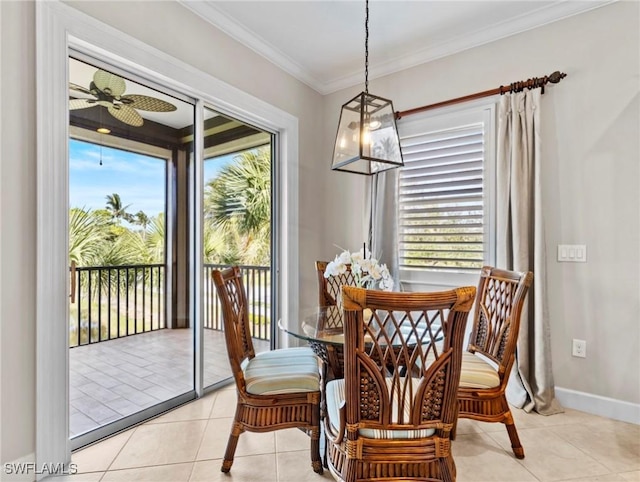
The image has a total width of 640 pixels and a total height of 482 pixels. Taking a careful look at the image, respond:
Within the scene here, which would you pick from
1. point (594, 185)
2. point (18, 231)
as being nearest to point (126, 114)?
point (18, 231)

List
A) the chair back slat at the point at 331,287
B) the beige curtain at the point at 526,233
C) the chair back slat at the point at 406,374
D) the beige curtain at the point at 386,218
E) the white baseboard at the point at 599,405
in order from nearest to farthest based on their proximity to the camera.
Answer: the chair back slat at the point at 406,374 → the white baseboard at the point at 599,405 → the beige curtain at the point at 526,233 → the chair back slat at the point at 331,287 → the beige curtain at the point at 386,218

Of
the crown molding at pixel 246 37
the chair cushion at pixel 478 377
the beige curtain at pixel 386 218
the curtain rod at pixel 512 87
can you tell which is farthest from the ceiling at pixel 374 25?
the chair cushion at pixel 478 377

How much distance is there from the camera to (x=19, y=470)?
1.66 m

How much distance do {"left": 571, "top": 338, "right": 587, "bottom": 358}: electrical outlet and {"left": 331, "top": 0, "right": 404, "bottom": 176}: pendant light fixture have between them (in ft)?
6.21

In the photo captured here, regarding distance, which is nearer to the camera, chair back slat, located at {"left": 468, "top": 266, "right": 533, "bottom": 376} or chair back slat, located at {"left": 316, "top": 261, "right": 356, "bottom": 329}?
chair back slat, located at {"left": 468, "top": 266, "right": 533, "bottom": 376}

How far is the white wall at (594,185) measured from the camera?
2340 mm

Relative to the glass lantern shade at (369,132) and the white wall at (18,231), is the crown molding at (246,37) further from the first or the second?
the glass lantern shade at (369,132)

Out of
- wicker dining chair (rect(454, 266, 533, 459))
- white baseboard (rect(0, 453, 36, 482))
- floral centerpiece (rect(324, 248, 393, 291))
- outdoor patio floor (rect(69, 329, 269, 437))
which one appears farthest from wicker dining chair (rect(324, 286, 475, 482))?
outdoor patio floor (rect(69, 329, 269, 437))

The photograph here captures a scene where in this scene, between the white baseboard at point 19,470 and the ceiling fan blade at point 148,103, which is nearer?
the white baseboard at point 19,470

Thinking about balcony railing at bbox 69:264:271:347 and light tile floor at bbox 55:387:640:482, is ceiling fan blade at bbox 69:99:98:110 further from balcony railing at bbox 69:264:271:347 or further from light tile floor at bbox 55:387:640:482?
light tile floor at bbox 55:387:640:482

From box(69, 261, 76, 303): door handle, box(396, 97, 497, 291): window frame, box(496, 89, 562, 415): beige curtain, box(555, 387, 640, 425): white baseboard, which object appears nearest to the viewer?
box(69, 261, 76, 303): door handle

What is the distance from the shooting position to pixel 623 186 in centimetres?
236

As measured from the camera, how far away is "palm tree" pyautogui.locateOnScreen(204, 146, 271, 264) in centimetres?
289

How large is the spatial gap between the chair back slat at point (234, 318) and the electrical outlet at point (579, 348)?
92.1 inches
